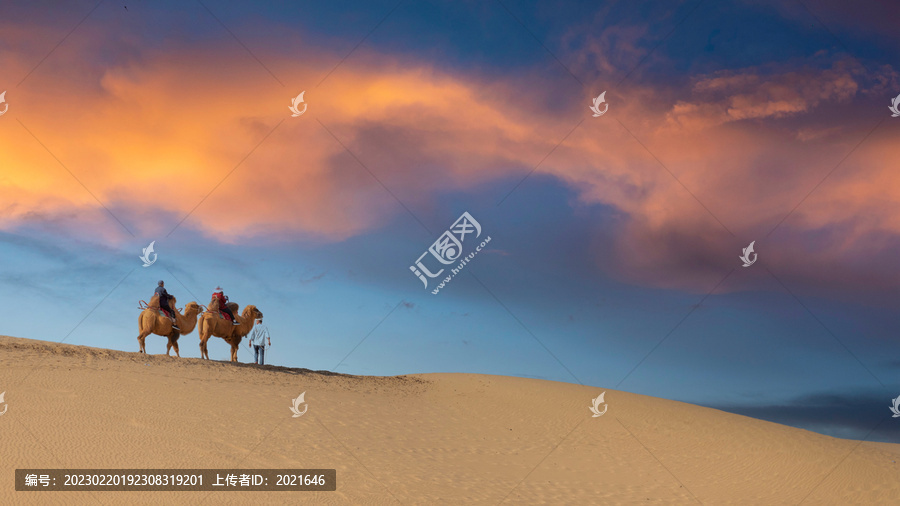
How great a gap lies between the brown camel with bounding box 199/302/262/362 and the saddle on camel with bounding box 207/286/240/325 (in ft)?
0.34

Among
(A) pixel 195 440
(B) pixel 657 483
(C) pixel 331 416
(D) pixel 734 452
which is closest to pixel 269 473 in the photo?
(A) pixel 195 440

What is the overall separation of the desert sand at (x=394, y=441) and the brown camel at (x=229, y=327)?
357 cm

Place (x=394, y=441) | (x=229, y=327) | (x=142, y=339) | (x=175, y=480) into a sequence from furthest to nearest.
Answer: (x=229, y=327) → (x=142, y=339) → (x=394, y=441) → (x=175, y=480)

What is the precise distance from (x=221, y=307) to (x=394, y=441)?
14241 millimetres

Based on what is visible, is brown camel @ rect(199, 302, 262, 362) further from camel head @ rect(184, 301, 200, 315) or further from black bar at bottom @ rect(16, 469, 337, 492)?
black bar at bottom @ rect(16, 469, 337, 492)

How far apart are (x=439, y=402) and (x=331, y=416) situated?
23.1 ft

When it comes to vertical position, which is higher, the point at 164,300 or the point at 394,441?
the point at 164,300

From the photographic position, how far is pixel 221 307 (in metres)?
29.2

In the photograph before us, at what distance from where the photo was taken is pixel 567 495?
16688 mm

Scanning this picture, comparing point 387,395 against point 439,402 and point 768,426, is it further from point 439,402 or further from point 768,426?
point 768,426

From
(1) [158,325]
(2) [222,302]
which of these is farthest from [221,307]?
(1) [158,325]

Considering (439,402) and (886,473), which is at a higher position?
(439,402)

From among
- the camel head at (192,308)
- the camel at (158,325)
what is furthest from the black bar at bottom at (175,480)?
the camel head at (192,308)

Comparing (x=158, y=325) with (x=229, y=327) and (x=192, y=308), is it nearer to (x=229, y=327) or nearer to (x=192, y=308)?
(x=192, y=308)
